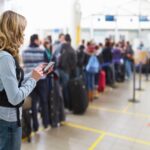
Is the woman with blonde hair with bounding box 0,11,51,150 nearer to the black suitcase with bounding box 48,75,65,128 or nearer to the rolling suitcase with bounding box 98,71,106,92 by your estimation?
the black suitcase with bounding box 48,75,65,128

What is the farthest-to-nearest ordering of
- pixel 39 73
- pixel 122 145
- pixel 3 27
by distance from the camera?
pixel 122 145 → pixel 39 73 → pixel 3 27

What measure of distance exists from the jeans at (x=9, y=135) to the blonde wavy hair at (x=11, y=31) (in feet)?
1.55

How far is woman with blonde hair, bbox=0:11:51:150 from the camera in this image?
4.74 feet

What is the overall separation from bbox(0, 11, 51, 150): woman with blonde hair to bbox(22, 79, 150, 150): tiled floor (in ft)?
5.71

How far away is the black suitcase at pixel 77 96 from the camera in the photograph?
182 inches

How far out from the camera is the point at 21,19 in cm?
156

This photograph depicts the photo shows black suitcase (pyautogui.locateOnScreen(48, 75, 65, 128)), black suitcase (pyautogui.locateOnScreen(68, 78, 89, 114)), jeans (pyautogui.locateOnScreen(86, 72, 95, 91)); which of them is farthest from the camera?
jeans (pyautogui.locateOnScreen(86, 72, 95, 91))

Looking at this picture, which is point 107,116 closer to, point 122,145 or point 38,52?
point 122,145

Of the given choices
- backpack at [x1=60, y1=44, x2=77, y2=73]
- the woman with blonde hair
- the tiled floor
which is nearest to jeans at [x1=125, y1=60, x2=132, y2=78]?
the tiled floor

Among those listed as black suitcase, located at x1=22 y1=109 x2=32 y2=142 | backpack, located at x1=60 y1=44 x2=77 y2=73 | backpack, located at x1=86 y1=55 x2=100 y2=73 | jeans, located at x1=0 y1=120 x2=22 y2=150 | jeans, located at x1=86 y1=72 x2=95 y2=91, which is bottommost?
black suitcase, located at x1=22 y1=109 x2=32 y2=142

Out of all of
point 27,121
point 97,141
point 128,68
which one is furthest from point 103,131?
point 128,68

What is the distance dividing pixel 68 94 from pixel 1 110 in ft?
10.5

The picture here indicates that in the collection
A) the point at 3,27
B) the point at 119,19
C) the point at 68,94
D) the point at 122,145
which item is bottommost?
the point at 122,145

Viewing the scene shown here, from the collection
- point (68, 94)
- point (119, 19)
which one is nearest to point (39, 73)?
point (68, 94)
